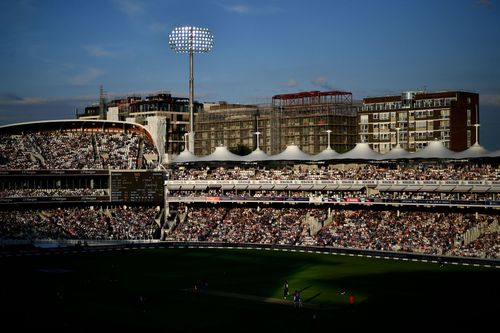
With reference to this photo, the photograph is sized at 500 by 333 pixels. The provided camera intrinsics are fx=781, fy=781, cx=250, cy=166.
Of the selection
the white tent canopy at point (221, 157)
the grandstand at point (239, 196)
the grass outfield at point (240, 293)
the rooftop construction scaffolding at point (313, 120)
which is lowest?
the grass outfield at point (240, 293)

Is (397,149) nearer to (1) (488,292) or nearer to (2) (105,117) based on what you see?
(1) (488,292)

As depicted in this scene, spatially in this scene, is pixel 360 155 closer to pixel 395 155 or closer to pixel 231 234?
pixel 395 155

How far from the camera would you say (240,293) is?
56.8 m

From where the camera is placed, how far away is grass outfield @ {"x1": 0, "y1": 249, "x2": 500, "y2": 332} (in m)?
45.8

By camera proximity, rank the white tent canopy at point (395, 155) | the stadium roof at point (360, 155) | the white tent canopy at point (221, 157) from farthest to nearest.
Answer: the white tent canopy at point (221, 157) → the white tent canopy at point (395, 155) → the stadium roof at point (360, 155)

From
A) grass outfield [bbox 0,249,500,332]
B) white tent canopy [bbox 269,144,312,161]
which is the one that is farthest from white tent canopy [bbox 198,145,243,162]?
grass outfield [bbox 0,249,500,332]

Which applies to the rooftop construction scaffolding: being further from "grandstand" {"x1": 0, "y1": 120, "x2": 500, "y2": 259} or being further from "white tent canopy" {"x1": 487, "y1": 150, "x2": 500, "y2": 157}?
"white tent canopy" {"x1": 487, "y1": 150, "x2": 500, "y2": 157}

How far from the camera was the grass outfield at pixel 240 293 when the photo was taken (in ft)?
150

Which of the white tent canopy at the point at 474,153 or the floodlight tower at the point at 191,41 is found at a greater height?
the floodlight tower at the point at 191,41

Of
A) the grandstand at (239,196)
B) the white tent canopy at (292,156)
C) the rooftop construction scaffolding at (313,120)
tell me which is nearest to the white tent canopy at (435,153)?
the grandstand at (239,196)

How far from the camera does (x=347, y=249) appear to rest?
77562 mm

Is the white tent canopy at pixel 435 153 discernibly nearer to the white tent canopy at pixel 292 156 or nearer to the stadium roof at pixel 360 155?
the stadium roof at pixel 360 155

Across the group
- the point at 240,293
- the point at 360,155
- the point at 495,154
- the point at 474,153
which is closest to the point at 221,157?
the point at 360,155

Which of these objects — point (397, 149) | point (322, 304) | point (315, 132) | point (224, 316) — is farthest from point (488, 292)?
point (315, 132)
